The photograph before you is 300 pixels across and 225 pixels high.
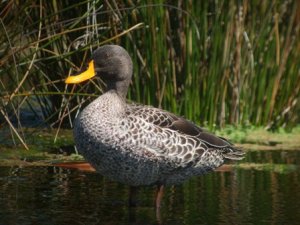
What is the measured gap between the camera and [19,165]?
7.31 metres

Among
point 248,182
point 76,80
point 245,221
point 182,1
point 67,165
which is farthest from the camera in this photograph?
point 182,1

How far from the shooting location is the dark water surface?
18.5 feet

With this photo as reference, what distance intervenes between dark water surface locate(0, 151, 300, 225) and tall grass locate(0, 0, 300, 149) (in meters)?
1.11

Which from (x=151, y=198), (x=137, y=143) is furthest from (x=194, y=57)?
(x=137, y=143)

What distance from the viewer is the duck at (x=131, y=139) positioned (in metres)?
5.71

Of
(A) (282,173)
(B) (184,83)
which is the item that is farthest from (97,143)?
(B) (184,83)

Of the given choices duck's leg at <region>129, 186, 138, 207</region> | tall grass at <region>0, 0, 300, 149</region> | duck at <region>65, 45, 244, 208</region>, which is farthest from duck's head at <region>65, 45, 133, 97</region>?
tall grass at <region>0, 0, 300, 149</region>

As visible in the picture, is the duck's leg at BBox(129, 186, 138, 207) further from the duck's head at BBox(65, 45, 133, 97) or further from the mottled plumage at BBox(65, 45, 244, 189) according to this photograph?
the duck's head at BBox(65, 45, 133, 97)

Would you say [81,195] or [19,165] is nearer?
[81,195]

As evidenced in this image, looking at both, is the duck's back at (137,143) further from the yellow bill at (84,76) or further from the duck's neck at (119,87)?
the yellow bill at (84,76)

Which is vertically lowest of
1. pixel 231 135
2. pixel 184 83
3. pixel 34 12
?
pixel 231 135

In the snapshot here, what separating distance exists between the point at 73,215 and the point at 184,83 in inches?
120

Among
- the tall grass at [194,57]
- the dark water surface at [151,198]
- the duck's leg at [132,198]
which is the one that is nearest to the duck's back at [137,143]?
the duck's leg at [132,198]

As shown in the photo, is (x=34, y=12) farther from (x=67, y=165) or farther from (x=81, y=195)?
(x=81, y=195)
